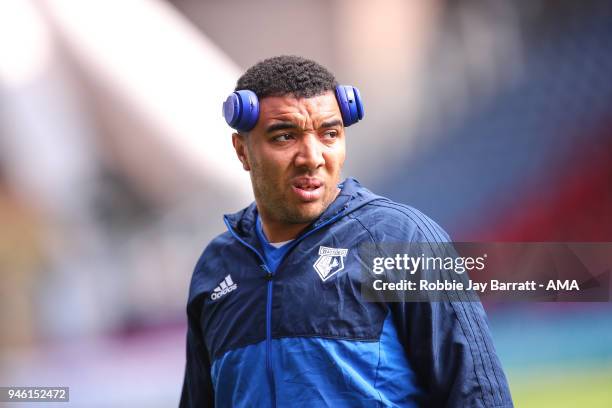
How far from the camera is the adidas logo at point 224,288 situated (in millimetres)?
2003

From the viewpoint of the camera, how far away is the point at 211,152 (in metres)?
3.36

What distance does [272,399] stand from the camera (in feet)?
5.89

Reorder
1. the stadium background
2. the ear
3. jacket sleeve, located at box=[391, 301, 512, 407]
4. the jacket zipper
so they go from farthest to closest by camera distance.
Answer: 1. the stadium background
2. the ear
3. the jacket zipper
4. jacket sleeve, located at box=[391, 301, 512, 407]

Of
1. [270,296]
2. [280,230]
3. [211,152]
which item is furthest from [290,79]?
[211,152]

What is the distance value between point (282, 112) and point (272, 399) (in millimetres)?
742

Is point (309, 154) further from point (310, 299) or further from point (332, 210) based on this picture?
point (310, 299)

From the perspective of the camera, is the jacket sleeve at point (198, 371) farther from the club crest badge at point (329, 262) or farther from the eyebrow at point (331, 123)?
the eyebrow at point (331, 123)

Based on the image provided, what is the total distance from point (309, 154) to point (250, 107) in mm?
210

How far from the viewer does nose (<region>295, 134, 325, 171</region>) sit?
191 cm

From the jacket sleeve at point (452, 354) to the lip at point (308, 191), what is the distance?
0.37 m

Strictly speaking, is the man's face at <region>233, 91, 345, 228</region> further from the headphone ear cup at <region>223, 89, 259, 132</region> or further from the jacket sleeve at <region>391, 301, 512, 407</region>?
the jacket sleeve at <region>391, 301, 512, 407</region>

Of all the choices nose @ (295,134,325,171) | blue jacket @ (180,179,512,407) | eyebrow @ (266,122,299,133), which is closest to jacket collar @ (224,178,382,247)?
blue jacket @ (180,179,512,407)

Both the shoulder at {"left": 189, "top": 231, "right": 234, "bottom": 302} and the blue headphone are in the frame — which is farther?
the shoulder at {"left": 189, "top": 231, "right": 234, "bottom": 302}

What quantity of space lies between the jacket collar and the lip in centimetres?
5
